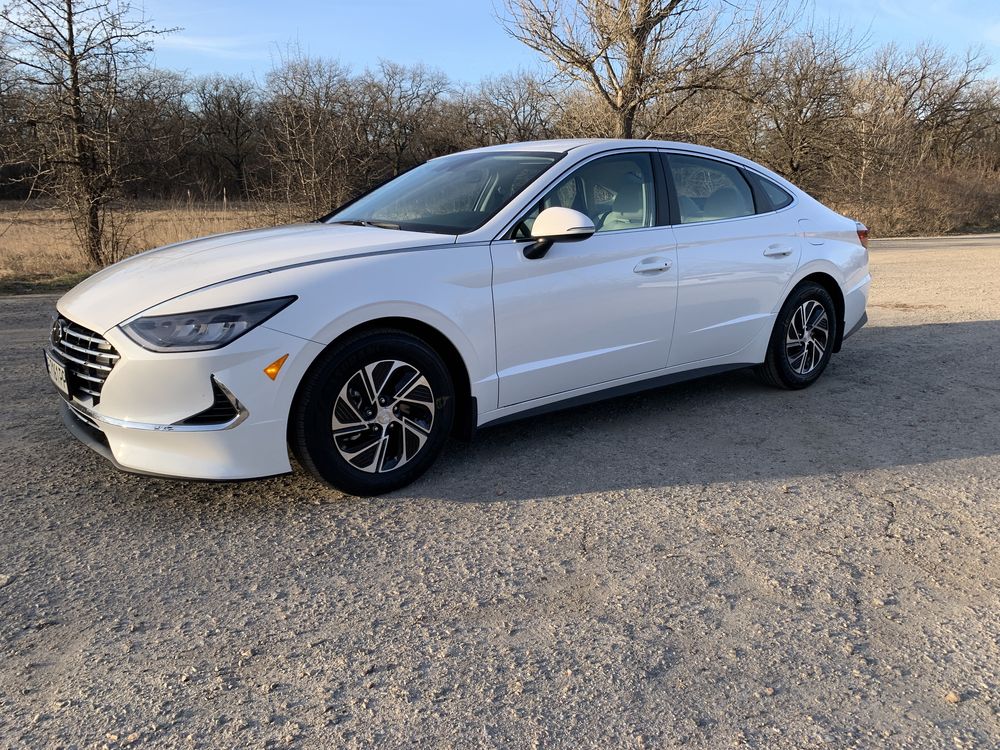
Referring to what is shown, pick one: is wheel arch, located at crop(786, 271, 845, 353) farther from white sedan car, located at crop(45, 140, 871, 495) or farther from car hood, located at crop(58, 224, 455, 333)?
car hood, located at crop(58, 224, 455, 333)

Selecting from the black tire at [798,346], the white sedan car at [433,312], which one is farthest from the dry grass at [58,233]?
the black tire at [798,346]

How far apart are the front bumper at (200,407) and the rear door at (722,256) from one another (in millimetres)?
2419

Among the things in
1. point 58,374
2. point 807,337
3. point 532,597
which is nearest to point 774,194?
point 807,337

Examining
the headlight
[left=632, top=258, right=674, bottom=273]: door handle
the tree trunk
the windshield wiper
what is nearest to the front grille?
the headlight

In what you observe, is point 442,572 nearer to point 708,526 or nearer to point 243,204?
point 708,526

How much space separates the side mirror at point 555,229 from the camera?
3848mm

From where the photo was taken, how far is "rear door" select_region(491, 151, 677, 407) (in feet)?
12.8

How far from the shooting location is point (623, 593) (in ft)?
9.23

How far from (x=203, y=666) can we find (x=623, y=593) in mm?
1438

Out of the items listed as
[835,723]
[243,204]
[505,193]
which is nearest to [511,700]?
[835,723]

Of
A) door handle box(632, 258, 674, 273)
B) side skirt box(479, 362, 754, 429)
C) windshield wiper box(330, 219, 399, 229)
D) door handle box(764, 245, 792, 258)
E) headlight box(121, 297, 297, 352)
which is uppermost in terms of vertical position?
windshield wiper box(330, 219, 399, 229)

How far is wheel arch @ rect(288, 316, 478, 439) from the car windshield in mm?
575

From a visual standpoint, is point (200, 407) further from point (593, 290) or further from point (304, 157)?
point (304, 157)

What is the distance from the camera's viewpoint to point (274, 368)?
3213 millimetres
